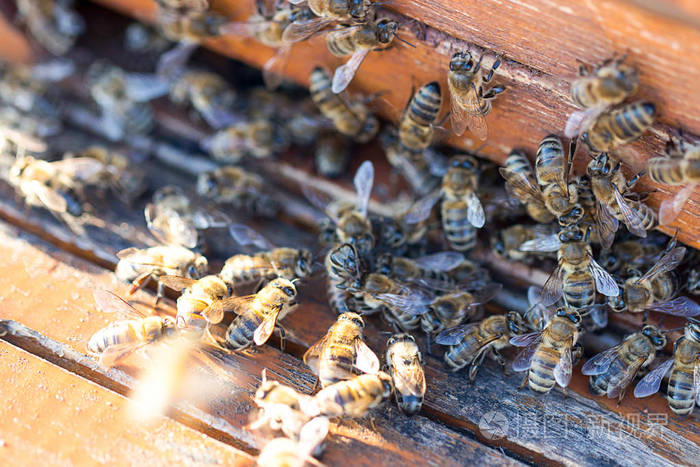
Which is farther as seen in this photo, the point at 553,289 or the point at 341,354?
the point at 553,289

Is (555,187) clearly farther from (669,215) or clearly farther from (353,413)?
(353,413)

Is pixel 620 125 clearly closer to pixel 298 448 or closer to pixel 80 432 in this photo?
pixel 298 448

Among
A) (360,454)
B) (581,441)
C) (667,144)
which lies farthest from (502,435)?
(667,144)

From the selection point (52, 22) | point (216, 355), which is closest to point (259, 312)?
point (216, 355)

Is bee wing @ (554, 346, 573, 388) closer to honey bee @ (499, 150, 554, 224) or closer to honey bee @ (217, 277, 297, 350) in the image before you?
honey bee @ (499, 150, 554, 224)

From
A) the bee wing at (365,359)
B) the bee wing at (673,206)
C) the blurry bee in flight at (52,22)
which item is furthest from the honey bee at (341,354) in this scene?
the blurry bee in flight at (52,22)

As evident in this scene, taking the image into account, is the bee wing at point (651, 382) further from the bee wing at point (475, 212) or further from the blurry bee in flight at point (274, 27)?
the blurry bee in flight at point (274, 27)
